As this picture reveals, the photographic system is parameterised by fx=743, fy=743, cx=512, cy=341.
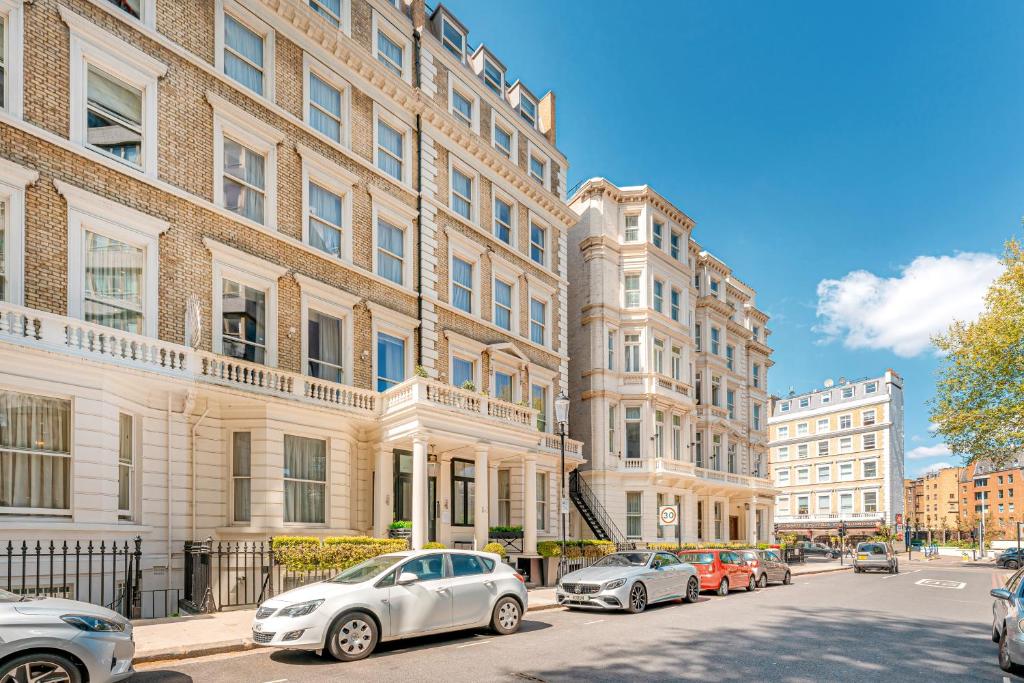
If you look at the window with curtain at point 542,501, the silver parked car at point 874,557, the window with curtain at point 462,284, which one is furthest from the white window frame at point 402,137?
the silver parked car at point 874,557

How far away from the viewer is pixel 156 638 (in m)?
10.8

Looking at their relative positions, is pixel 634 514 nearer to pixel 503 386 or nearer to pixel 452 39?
pixel 503 386

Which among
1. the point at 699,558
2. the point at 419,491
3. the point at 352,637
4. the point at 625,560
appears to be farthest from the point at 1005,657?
the point at 699,558

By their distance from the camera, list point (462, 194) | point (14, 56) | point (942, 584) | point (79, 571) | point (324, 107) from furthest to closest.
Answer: point (942, 584), point (462, 194), point (324, 107), point (14, 56), point (79, 571)

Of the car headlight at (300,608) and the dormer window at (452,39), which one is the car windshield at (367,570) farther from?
the dormer window at (452,39)

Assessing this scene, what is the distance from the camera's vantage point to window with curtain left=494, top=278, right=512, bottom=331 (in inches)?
1072

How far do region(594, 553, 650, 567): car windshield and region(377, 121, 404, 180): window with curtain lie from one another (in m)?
12.8

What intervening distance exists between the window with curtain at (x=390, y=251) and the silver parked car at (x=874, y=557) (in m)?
26.2

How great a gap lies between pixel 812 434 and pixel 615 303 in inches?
2095

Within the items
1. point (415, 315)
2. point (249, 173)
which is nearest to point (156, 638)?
point (249, 173)

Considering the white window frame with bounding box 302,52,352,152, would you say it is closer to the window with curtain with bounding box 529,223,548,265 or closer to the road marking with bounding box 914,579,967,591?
the window with curtain with bounding box 529,223,548,265

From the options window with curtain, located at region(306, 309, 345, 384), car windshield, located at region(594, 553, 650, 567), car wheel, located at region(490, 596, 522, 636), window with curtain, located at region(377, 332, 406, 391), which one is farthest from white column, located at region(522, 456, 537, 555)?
car wheel, located at region(490, 596, 522, 636)

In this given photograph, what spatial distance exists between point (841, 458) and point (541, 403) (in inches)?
2219

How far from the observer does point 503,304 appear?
2756 centimetres
